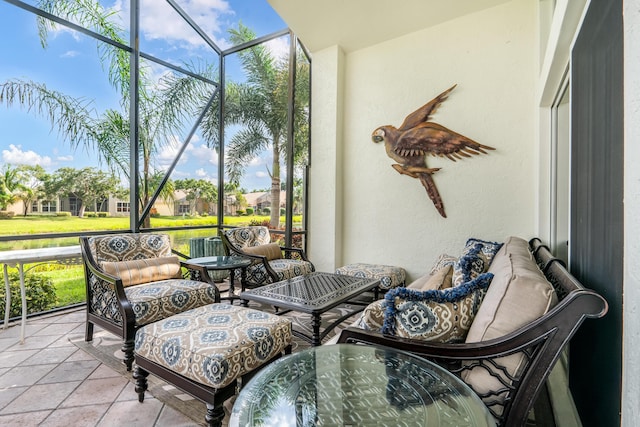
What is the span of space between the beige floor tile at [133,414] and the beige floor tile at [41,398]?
0.39 metres

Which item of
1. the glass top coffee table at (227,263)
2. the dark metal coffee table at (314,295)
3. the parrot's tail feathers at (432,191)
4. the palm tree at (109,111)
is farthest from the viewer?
the parrot's tail feathers at (432,191)

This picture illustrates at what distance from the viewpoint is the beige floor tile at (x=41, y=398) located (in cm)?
176

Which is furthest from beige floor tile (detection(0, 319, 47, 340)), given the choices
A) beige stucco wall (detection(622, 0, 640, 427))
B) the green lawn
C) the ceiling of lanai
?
the ceiling of lanai

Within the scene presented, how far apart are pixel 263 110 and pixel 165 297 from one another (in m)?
3.41

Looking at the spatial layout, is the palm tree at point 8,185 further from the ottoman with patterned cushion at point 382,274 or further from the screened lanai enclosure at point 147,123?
the ottoman with patterned cushion at point 382,274

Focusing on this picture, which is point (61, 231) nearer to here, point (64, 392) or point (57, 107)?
point (57, 107)

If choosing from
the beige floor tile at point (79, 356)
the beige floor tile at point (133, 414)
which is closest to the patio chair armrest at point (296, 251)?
the beige floor tile at point (79, 356)

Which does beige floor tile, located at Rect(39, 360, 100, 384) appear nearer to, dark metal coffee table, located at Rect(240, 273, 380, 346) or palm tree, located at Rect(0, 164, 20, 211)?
dark metal coffee table, located at Rect(240, 273, 380, 346)

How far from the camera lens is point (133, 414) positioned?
1700 millimetres

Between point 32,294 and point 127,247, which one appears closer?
point 127,247

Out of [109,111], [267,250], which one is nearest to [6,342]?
[267,250]

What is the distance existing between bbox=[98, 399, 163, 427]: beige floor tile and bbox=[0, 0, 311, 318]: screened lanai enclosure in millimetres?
2314

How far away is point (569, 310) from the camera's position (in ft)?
3.04

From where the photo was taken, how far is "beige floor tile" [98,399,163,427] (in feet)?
5.35
